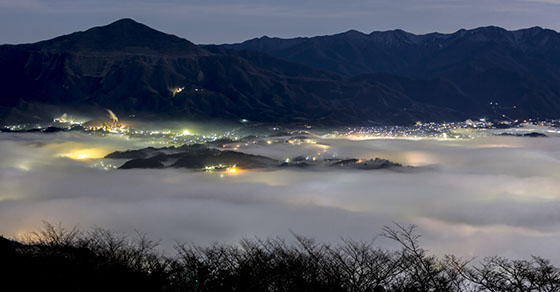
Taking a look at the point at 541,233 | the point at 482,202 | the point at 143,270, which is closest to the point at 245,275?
the point at 143,270

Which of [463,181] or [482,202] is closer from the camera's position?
[482,202]

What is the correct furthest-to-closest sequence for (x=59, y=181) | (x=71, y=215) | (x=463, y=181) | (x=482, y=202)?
(x=463, y=181), (x=59, y=181), (x=482, y=202), (x=71, y=215)

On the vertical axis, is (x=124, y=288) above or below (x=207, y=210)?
above

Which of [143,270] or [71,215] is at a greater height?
[143,270]

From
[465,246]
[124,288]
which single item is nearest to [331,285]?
[124,288]

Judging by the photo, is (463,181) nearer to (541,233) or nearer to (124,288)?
(541,233)

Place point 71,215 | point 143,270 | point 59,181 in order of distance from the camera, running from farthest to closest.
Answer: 1. point 59,181
2. point 71,215
3. point 143,270

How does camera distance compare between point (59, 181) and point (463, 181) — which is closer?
point (59, 181)

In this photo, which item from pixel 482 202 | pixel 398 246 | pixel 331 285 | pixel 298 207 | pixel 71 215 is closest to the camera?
pixel 331 285

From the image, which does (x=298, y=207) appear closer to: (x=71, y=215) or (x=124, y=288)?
(x=71, y=215)
